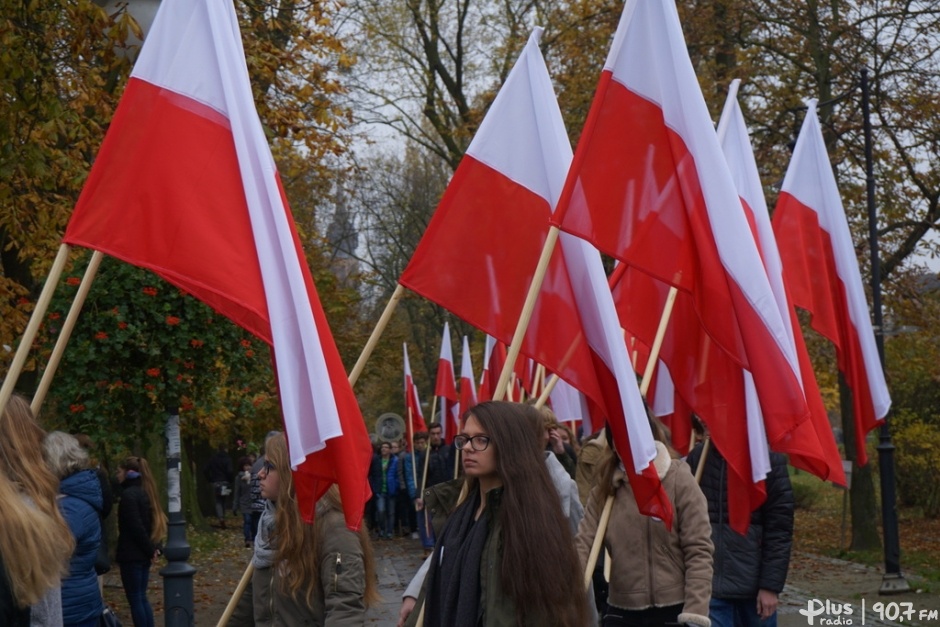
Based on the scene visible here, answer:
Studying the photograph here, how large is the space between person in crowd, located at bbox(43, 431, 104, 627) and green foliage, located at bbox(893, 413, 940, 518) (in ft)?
51.9

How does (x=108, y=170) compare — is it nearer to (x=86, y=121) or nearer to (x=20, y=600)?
(x=20, y=600)

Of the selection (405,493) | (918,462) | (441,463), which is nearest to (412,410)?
(405,493)

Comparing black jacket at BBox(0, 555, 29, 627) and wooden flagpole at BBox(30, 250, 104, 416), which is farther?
wooden flagpole at BBox(30, 250, 104, 416)

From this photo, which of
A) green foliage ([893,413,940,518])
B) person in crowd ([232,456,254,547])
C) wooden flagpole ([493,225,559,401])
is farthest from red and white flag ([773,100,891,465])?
person in crowd ([232,456,254,547])

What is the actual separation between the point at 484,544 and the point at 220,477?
97.5ft

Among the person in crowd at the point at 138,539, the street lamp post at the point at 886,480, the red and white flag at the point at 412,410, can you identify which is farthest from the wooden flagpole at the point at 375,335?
the red and white flag at the point at 412,410

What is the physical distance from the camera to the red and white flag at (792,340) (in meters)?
6.02

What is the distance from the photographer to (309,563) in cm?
511

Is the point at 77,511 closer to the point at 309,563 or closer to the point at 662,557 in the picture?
the point at 309,563

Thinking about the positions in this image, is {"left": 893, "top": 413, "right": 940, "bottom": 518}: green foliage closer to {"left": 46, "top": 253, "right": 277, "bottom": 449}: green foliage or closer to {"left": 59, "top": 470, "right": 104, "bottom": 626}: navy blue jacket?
{"left": 46, "top": 253, "right": 277, "bottom": 449}: green foliage

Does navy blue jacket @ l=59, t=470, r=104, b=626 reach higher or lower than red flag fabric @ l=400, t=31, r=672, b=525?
lower

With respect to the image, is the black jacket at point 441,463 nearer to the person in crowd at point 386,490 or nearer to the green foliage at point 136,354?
the person in crowd at point 386,490

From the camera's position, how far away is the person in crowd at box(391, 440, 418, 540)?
79.4 feet

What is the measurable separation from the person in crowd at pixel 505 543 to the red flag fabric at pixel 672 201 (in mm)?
1666
